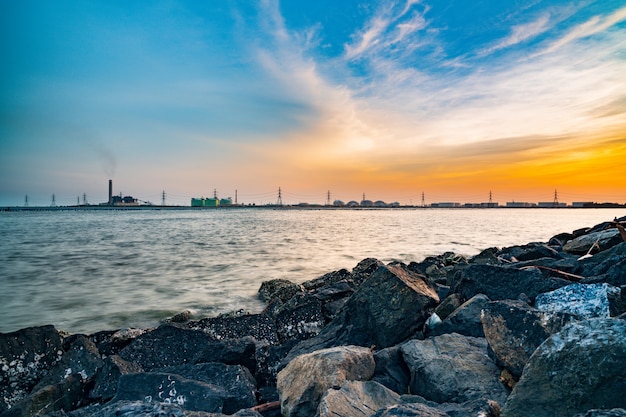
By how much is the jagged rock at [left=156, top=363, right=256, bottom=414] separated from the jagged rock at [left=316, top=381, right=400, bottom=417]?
796 mm

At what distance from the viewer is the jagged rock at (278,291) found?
797 cm

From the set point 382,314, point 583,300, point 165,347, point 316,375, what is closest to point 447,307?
point 382,314

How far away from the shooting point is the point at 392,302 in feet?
12.6

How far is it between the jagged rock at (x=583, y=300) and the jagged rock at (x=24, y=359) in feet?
15.7

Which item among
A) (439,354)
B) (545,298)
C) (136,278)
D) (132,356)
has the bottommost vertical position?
(136,278)

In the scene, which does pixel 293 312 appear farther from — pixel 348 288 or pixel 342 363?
pixel 342 363

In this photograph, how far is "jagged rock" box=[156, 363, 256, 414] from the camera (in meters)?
2.66

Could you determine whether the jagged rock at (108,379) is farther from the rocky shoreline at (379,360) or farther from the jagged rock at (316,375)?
the jagged rock at (316,375)

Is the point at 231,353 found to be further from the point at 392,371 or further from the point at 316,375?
the point at 392,371

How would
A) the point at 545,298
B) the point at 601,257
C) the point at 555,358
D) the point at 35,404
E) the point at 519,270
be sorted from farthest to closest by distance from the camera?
the point at 601,257 → the point at 519,270 → the point at 545,298 → the point at 35,404 → the point at 555,358

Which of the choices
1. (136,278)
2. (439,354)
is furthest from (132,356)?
(136,278)

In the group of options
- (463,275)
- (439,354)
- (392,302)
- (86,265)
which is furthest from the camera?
(86,265)

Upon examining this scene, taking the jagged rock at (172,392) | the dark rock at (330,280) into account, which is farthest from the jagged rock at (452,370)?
the dark rock at (330,280)

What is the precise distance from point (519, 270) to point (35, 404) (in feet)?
15.8
